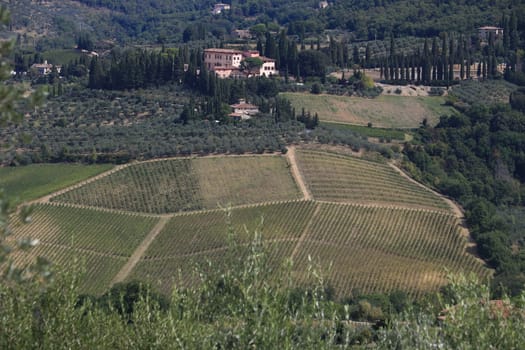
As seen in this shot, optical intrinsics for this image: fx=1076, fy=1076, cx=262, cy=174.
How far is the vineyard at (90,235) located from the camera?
46.4 meters

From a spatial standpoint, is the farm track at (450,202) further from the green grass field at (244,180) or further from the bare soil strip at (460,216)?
the green grass field at (244,180)

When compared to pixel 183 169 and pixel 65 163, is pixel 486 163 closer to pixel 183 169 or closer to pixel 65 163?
pixel 183 169

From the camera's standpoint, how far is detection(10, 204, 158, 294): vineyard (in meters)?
46.4

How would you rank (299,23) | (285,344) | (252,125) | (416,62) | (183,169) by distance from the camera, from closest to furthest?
(285,344) → (183,169) → (252,125) → (416,62) → (299,23)

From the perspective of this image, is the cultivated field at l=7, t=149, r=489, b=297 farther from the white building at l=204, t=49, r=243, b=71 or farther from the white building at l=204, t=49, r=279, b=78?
the white building at l=204, t=49, r=243, b=71

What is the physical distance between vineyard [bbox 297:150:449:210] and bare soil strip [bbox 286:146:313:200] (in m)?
0.29

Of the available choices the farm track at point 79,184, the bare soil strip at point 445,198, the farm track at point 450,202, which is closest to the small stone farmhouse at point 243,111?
the farm track at point 450,202

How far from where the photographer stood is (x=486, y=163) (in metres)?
68.1

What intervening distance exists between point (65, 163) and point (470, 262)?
24232 mm

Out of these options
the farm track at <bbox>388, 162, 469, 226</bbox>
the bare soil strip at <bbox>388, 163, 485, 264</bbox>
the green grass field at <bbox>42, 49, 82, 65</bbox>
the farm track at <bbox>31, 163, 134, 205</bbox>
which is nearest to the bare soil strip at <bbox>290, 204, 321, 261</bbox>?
the bare soil strip at <bbox>388, 163, 485, 264</bbox>

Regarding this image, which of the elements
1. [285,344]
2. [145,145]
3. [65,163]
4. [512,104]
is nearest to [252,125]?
[145,145]

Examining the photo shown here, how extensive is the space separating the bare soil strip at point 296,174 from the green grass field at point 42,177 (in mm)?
9939

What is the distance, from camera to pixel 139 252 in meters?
48.6

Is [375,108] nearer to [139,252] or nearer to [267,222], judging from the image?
[267,222]
